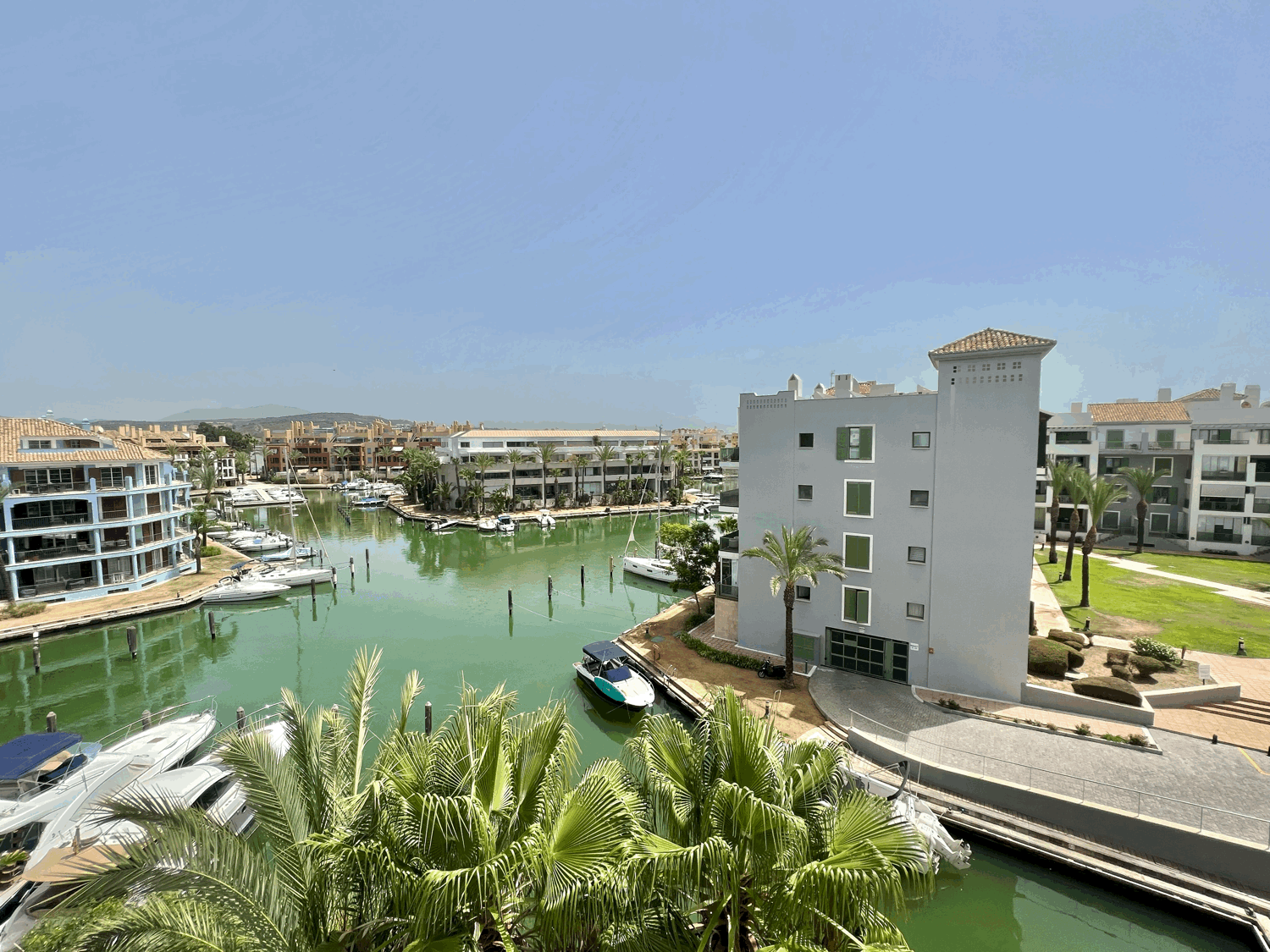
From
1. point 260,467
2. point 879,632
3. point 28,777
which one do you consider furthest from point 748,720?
point 260,467

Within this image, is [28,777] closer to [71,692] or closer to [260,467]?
[71,692]

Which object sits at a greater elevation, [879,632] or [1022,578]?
[1022,578]

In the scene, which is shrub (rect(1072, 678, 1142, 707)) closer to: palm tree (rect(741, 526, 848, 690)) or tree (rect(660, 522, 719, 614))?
palm tree (rect(741, 526, 848, 690))

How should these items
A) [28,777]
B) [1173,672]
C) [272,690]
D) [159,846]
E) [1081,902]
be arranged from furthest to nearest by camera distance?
1. [272,690]
2. [1173,672]
3. [28,777]
4. [1081,902]
5. [159,846]

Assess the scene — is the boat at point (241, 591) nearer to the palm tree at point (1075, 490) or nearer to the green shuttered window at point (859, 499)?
the green shuttered window at point (859, 499)

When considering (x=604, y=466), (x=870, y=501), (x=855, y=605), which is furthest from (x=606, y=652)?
(x=604, y=466)

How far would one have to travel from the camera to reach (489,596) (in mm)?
42656

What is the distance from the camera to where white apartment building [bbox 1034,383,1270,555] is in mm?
44875

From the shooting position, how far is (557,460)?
87.6m

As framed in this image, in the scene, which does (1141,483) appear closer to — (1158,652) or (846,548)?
(1158,652)

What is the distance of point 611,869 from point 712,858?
3.62 ft

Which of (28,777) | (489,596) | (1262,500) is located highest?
(1262,500)

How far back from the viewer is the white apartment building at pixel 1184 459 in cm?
4488

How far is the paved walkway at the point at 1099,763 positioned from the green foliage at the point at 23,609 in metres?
45.0
